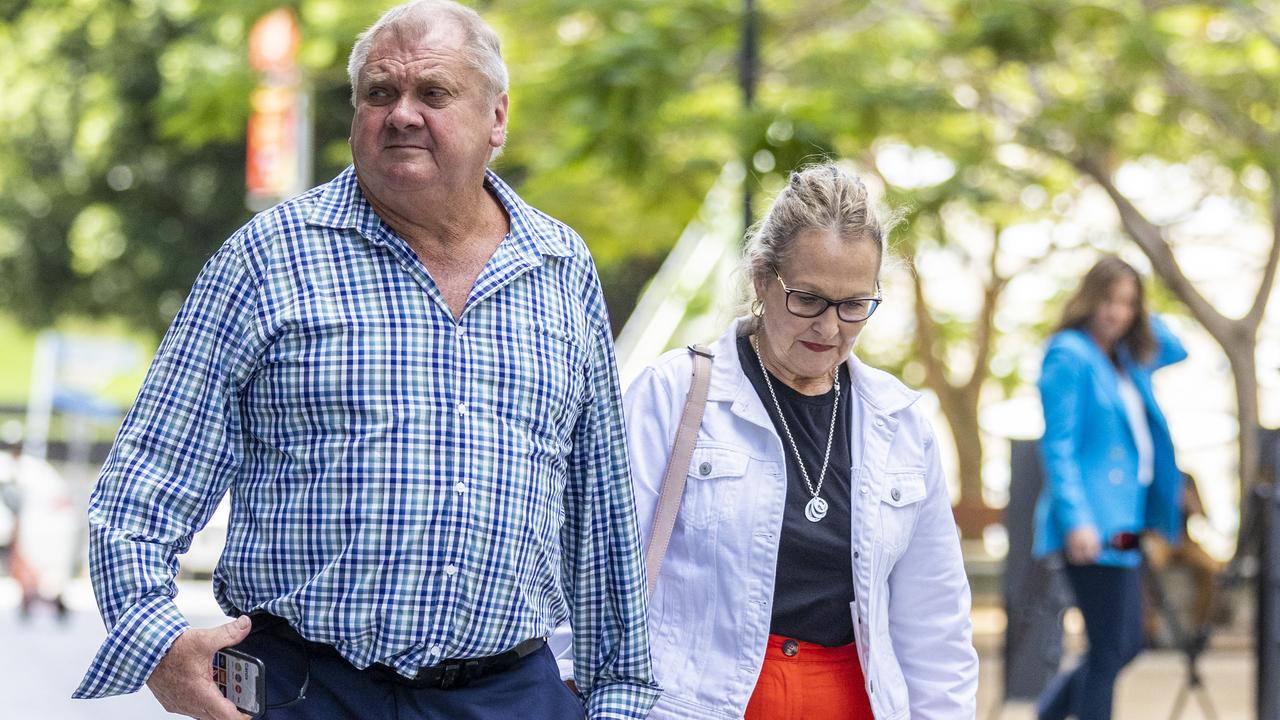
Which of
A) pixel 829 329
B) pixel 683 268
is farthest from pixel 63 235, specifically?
pixel 829 329

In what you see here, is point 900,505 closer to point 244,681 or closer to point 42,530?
point 244,681

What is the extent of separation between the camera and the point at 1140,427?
6.68m

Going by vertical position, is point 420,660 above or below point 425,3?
below

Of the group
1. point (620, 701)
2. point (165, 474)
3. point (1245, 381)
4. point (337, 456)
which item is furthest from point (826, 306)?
point (1245, 381)

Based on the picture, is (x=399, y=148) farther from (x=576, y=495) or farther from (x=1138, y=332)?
(x=1138, y=332)

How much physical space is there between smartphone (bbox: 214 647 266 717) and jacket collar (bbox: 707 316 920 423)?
3.90 ft

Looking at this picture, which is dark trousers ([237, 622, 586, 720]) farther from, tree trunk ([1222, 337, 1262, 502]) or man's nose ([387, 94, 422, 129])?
tree trunk ([1222, 337, 1262, 502])

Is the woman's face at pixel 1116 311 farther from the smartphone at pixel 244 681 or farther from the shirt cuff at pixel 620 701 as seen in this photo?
the smartphone at pixel 244 681

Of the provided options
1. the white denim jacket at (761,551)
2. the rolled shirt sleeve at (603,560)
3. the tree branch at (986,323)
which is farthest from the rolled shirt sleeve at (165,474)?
the tree branch at (986,323)

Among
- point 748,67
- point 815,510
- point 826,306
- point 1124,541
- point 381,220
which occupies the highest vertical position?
point 748,67

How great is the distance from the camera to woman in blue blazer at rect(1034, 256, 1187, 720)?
6477 millimetres

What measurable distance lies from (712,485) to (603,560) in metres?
0.38

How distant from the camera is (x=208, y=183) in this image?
25594 mm

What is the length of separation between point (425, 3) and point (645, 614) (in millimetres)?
1122
